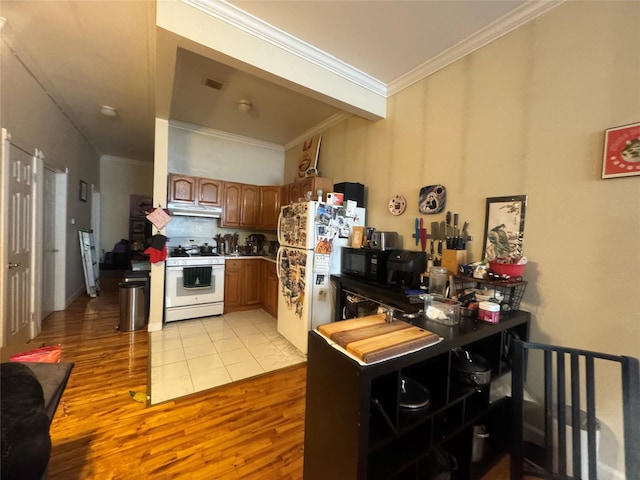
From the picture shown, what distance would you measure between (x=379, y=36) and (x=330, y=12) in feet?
1.48

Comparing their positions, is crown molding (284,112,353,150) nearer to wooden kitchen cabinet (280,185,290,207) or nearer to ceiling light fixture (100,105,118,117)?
wooden kitchen cabinet (280,185,290,207)

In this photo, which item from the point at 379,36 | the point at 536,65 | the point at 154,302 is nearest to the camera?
the point at 536,65

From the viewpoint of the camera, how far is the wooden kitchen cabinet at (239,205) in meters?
4.11

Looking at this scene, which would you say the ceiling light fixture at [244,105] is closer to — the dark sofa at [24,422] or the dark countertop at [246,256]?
the dark countertop at [246,256]

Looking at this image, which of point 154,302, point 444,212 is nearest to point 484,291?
point 444,212

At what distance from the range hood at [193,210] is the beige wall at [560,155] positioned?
3.31 m

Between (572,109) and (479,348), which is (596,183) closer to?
(572,109)

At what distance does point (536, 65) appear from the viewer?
1.63 m

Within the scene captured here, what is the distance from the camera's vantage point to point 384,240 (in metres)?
2.41

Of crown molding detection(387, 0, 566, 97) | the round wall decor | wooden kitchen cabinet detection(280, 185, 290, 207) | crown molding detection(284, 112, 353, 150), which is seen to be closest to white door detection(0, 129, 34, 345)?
wooden kitchen cabinet detection(280, 185, 290, 207)

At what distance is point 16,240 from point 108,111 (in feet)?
6.82

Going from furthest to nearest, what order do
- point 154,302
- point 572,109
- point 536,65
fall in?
point 154,302 < point 536,65 < point 572,109

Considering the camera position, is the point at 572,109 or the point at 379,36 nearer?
the point at 572,109

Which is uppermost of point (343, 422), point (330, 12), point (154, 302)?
point (330, 12)
